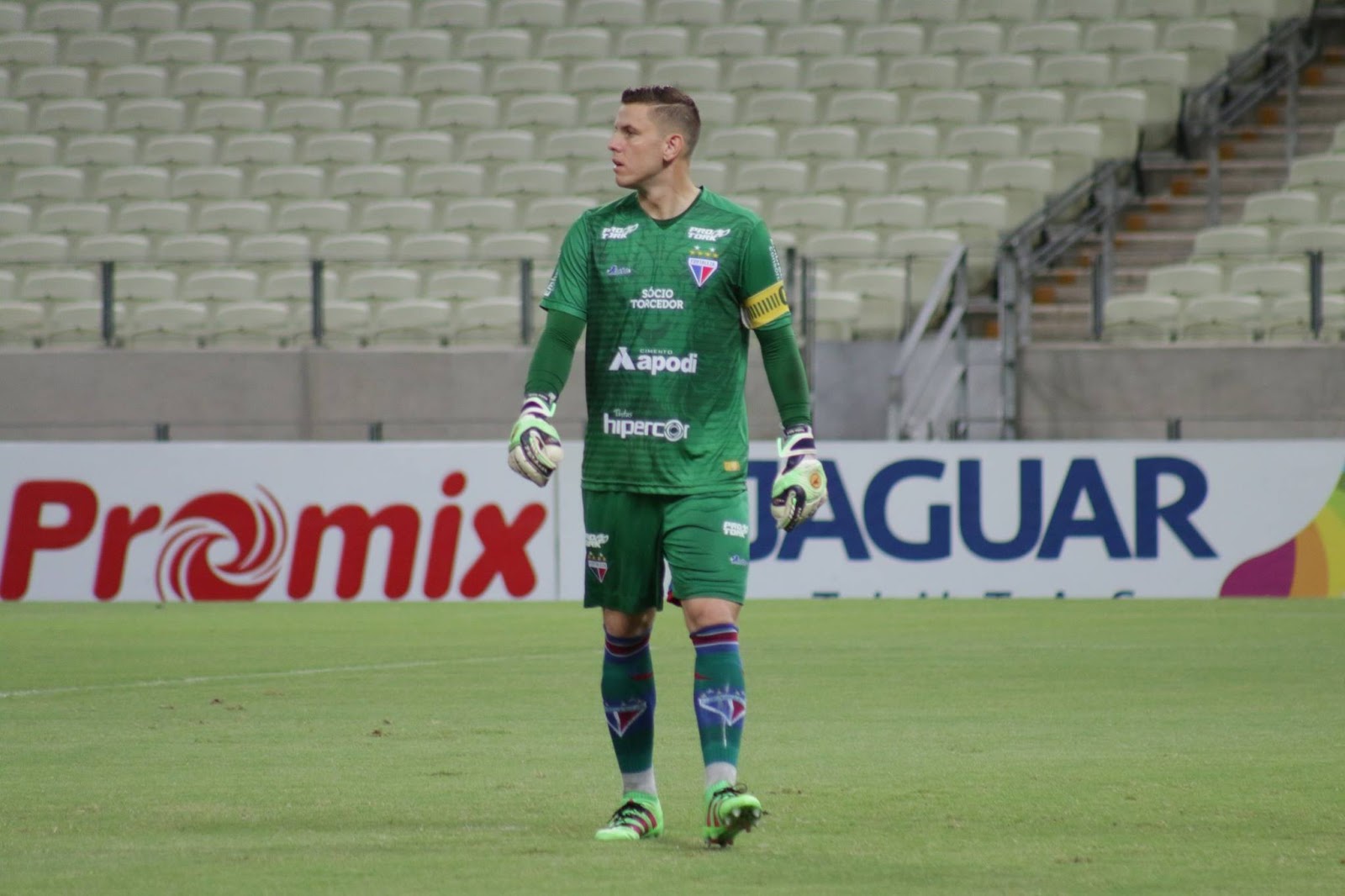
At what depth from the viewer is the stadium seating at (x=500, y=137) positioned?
20875mm

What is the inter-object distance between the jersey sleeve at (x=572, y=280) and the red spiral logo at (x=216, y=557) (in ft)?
38.0

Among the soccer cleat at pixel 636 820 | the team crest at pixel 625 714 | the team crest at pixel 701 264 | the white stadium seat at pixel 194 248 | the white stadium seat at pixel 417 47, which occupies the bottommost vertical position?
the soccer cleat at pixel 636 820

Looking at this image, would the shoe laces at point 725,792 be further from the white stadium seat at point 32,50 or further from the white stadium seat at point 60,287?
the white stadium seat at point 32,50

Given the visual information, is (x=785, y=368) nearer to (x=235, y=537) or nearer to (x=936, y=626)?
(x=936, y=626)

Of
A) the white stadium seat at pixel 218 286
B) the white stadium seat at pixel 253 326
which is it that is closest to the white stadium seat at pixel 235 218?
the white stadium seat at pixel 218 286

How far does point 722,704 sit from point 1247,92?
62.9 ft

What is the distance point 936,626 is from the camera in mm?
14664

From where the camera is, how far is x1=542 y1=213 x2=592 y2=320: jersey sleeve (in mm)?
6137

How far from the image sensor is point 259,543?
1742 cm

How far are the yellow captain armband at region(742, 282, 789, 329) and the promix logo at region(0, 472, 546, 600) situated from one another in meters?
11.2

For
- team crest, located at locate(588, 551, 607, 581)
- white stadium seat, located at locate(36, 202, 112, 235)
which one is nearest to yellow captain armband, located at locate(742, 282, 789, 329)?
team crest, located at locate(588, 551, 607, 581)

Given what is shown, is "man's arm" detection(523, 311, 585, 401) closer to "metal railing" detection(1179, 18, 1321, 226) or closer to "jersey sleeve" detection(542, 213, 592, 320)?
"jersey sleeve" detection(542, 213, 592, 320)

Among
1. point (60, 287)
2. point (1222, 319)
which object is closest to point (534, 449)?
point (1222, 319)

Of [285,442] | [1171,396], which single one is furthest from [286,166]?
[1171,396]
